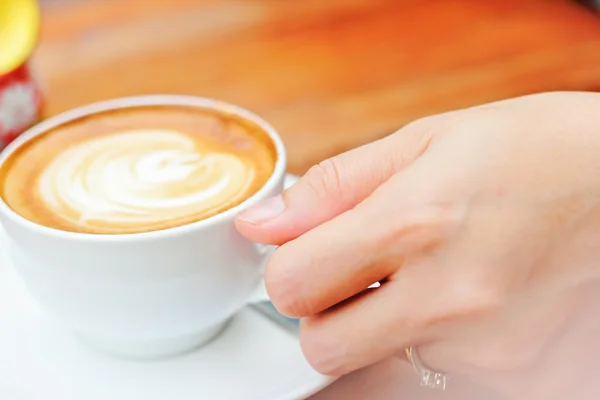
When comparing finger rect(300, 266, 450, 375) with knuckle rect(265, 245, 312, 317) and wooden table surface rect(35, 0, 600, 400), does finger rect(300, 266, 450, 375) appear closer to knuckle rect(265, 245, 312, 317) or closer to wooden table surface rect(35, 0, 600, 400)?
knuckle rect(265, 245, 312, 317)

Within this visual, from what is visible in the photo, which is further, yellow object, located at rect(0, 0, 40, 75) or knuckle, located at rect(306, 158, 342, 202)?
yellow object, located at rect(0, 0, 40, 75)

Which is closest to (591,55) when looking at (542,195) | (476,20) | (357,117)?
(476,20)

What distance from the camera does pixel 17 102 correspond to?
748 millimetres

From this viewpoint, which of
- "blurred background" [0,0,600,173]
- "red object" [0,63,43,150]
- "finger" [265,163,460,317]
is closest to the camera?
"finger" [265,163,460,317]

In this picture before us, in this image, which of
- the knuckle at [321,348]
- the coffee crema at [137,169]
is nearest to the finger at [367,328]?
the knuckle at [321,348]

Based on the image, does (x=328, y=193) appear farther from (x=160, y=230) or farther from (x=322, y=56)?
(x=322, y=56)

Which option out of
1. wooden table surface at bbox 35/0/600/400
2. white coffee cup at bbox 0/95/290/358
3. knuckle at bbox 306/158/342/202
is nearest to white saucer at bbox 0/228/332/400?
white coffee cup at bbox 0/95/290/358

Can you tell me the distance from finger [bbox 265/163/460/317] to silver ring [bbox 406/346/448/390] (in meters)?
0.07

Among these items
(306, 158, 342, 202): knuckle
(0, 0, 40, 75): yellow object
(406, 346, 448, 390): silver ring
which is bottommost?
(406, 346, 448, 390): silver ring

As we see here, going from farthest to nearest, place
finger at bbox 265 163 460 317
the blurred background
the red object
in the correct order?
the blurred background → the red object → finger at bbox 265 163 460 317

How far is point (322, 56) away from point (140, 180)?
48 cm

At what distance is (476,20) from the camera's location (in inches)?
42.6

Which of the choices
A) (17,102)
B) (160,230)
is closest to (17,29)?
(17,102)

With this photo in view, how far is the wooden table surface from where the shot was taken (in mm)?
839
